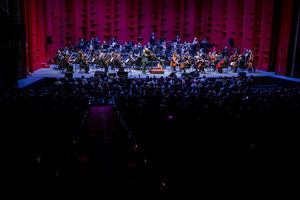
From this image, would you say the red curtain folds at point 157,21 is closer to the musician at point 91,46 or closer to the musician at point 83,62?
the musician at point 91,46

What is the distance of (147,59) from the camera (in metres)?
19.0

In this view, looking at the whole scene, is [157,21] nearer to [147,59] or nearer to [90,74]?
[147,59]

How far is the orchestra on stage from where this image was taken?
61.7 ft

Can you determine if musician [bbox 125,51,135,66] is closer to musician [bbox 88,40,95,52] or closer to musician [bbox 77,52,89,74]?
musician [bbox 77,52,89,74]

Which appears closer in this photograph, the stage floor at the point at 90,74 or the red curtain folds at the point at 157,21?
the stage floor at the point at 90,74

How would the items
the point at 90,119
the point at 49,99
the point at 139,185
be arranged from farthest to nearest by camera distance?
the point at 90,119 < the point at 49,99 < the point at 139,185

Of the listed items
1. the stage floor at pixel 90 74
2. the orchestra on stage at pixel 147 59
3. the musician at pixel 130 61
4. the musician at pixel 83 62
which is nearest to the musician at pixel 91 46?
the orchestra on stage at pixel 147 59

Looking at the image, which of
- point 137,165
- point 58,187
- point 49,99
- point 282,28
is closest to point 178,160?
point 137,165

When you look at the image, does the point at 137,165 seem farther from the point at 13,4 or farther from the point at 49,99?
the point at 13,4

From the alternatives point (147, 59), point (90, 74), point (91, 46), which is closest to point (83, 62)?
point (90, 74)

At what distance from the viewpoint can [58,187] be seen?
5441 millimetres

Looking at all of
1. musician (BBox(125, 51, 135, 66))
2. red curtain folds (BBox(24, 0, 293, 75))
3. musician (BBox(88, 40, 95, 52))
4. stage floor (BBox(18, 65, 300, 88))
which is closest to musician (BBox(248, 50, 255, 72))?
stage floor (BBox(18, 65, 300, 88))

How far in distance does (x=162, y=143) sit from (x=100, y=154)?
1816mm

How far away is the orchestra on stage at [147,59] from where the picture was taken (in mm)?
18797
